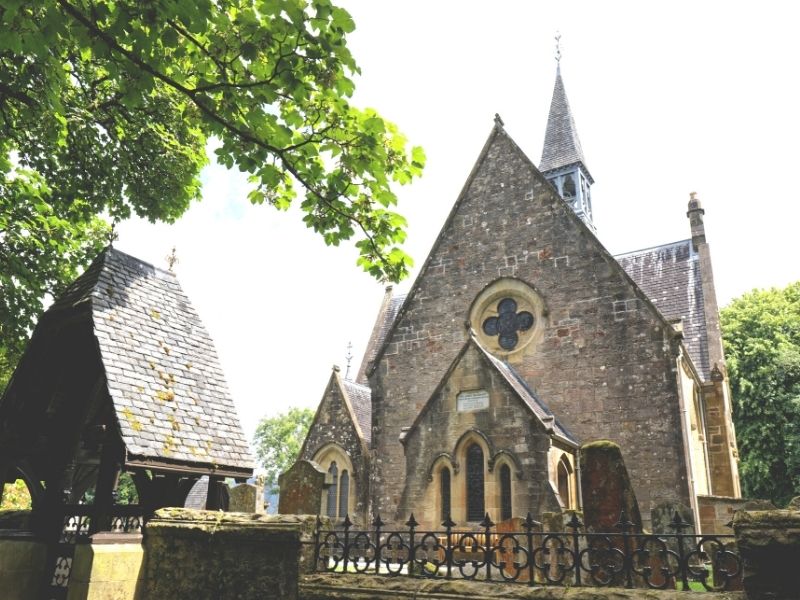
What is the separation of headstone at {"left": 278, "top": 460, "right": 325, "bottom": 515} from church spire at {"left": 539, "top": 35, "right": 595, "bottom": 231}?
79.8 ft

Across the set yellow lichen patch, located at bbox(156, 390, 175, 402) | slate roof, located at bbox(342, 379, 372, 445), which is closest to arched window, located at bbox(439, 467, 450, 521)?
slate roof, located at bbox(342, 379, 372, 445)

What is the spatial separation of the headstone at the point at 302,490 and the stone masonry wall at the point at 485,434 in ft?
8.39

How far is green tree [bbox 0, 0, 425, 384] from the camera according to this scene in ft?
17.1

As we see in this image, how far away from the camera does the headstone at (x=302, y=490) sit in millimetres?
12625

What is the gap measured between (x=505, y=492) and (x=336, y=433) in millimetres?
10329

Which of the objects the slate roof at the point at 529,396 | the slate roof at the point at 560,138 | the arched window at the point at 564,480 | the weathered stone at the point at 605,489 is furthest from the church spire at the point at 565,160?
the weathered stone at the point at 605,489

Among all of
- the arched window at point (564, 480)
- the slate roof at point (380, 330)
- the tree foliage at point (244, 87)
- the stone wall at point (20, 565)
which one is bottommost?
the stone wall at point (20, 565)

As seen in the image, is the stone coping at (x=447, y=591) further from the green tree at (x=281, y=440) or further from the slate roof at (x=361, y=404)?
the green tree at (x=281, y=440)

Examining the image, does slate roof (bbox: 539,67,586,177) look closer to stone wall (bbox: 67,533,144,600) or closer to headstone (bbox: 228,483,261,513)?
headstone (bbox: 228,483,261,513)

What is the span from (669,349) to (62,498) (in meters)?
13.2

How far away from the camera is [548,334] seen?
16672 millimetres

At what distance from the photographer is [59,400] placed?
314 inches

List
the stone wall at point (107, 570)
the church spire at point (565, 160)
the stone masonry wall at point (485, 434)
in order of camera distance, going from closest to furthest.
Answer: the stone wall at point (107, 570), the stone masonry wall at point (485, 434), the church spire at point (565, 160)

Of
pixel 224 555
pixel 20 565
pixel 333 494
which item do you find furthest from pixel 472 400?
pixel 333 494
